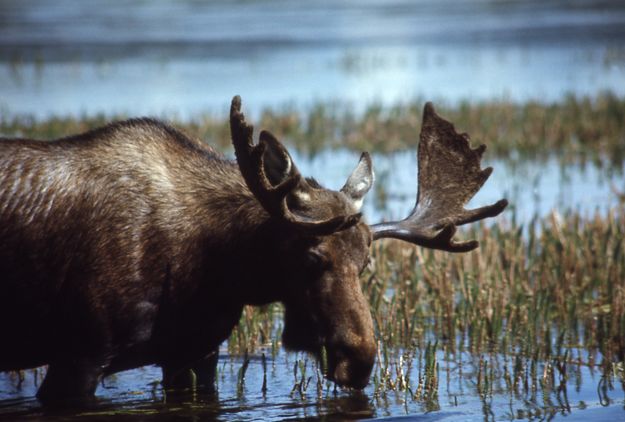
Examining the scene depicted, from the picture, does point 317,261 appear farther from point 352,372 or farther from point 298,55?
point 298,55

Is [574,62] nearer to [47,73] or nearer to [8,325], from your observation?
[47,73]

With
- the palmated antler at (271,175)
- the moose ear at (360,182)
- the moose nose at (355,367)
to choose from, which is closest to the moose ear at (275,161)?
the palmated antler at (271,175)

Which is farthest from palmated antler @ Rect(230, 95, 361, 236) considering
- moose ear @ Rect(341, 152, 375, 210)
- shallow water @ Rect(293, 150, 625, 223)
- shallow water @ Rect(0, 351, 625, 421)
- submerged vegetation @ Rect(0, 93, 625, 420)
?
shallow water @ Rect(293, 150, 625, 223)

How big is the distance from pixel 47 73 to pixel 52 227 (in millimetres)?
22351

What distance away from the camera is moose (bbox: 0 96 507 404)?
20.3 ft

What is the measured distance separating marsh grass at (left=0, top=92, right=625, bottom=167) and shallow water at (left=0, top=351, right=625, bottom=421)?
835 cm

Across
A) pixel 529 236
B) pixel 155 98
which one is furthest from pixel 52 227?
pixel 155 98

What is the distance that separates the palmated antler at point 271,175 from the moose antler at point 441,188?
0.59 m

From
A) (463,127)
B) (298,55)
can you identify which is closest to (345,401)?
(463,127)

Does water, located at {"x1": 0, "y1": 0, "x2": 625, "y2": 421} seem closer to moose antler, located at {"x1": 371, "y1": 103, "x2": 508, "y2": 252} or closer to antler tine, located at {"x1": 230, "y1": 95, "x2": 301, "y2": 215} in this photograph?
moose antler, located at {"x1": 371, "y1": 103, "x2": 508, "y2": 252}

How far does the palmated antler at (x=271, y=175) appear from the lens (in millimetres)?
5984

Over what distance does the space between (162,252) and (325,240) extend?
864 millimetres

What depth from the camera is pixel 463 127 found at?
1791 cm

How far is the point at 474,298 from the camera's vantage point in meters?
8.51
